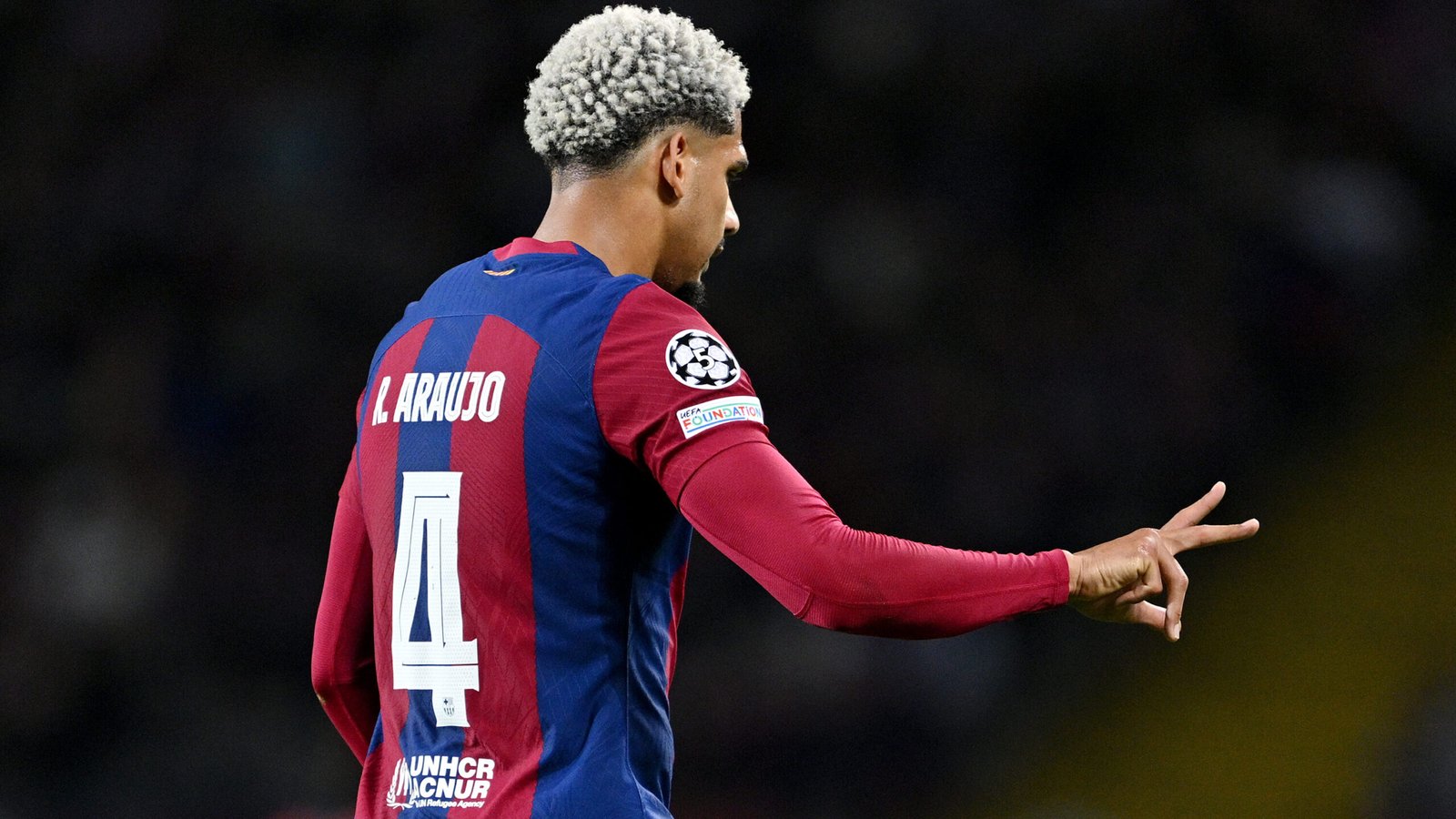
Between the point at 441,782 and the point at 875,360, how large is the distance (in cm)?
443

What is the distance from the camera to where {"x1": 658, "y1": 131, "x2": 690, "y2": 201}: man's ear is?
2074 millimetres

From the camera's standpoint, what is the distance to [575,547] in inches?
70.6

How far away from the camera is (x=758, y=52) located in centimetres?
672

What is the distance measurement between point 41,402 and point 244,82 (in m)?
1.69

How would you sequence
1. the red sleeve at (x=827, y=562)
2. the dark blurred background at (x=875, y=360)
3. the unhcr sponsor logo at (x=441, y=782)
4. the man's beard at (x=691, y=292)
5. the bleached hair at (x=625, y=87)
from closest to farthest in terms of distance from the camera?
the red sleeve at (x=827, y=562), the unhcr sponsor logo at (x=441, y=782), the bleached hair at (x=625, y=87), the man's beard at (x=691, y=292), the dark blurred background at (x=875, y=360)

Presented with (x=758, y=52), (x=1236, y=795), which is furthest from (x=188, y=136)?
(x=1236, y=795)

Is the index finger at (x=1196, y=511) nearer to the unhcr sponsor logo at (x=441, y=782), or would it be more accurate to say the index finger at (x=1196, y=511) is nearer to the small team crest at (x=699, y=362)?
the small team crest at (x=699, y=362)

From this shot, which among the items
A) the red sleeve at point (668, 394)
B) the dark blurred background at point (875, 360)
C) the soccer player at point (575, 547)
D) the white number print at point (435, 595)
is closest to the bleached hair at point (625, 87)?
the soccer player at point (575, 547)

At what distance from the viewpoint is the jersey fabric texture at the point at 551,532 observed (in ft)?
5.72

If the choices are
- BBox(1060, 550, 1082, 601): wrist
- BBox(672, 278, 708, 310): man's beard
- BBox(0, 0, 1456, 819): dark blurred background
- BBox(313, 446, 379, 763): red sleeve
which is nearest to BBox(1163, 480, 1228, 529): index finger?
BBox(1060, 550, 1082, 601): wrist

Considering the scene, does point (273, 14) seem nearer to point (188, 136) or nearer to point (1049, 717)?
point (188, 136)

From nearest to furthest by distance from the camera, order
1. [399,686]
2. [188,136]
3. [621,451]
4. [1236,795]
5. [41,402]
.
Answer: [621,451]
[399,686]
[1236,795]
[41,402]
[188,136]

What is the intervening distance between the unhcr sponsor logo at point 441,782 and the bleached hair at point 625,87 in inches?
33.1

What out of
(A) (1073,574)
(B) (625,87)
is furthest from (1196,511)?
(B) (625,87)
